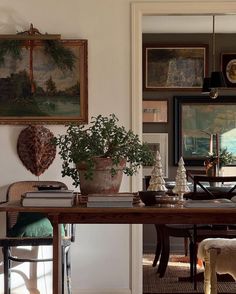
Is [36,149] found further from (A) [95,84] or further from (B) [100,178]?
(B) [100,178]

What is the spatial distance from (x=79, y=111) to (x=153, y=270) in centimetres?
217

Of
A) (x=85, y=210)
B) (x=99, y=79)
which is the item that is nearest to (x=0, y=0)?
(x=99, y=79)

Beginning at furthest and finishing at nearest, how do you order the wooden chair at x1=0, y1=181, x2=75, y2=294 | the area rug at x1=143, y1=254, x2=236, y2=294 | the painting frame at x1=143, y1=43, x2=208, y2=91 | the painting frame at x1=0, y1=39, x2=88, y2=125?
the painting frame at x1=143, y1=43, x2=208, y2=91 < the area rug at x1=143, y1=254, x2=236, y2=294 < the painting frame at x1=0, y1=39, x2=88, y2=125 < the wooden chair at x1=0, y1=181, x2=75, y2=294

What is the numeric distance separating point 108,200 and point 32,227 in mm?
1389

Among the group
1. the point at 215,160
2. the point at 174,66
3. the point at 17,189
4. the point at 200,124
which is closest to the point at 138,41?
the point at 17,189

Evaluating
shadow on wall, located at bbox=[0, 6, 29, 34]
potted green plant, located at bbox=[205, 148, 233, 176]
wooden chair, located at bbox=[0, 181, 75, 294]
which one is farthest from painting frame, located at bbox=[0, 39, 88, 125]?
potted green plant, located at bbox=[205, 148, 233, 176]

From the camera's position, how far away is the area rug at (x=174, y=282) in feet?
15.8

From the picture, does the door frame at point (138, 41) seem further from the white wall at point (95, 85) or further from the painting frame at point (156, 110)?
Answer: the painting frame at point (156, 110)

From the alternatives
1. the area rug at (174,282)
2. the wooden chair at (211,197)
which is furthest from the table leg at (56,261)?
the wooden chair at (211,197)

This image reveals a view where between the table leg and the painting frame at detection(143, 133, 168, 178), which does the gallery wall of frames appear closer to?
the painting frame at detection(143, 133, 168, 178)

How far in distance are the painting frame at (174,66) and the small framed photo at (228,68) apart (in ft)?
0.74

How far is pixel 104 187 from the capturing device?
2.73m

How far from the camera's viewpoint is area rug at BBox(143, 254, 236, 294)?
15.8 ft

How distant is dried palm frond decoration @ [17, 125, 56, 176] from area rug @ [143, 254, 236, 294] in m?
1.42
